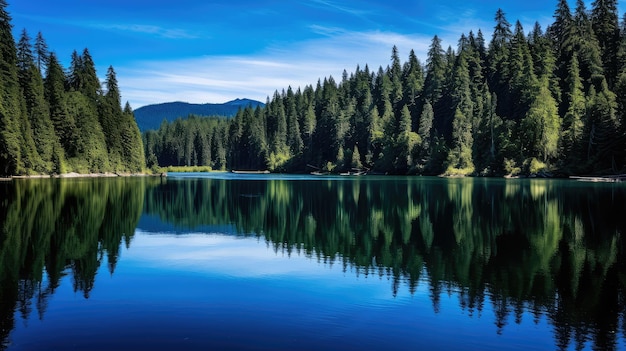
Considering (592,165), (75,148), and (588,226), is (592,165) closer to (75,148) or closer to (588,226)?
(588,226)

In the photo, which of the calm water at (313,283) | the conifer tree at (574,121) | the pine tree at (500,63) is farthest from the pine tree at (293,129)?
the calm water at (313,283)

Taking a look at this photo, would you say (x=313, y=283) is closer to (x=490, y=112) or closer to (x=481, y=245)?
(x=481, y=245)

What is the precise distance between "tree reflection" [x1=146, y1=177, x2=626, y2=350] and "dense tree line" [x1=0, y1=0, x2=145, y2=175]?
4379 cm

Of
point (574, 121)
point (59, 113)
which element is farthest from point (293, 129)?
point (574, 121)

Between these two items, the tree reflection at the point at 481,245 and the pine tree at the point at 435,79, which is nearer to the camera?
the tree reflection at the point at 481,245

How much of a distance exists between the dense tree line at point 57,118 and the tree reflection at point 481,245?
43.8 metres

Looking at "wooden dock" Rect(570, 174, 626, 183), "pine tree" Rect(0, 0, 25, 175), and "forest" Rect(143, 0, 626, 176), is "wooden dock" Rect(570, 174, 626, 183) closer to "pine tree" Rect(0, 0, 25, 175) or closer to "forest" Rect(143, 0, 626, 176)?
"forest" Rect(143, 0, 626, 176)

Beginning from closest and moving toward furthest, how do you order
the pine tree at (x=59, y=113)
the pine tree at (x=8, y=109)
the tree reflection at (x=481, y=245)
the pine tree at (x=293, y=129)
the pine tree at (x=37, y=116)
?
the tree reflection at (x=481, y=245)
the pine tree at (x=8, y=109)
the pine tree at (x=37, y=116)
the pine tree at (x=59, y=113)
the pine tree at (x=293, y=129)

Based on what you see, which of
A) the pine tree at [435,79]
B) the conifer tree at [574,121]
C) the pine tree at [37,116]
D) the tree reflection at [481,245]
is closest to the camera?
the tree reflection at [481,245]

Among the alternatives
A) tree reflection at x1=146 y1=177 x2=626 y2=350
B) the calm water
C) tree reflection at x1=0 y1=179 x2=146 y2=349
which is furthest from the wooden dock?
tree reflection at x1=0 y1=179 x2=146 y2=349

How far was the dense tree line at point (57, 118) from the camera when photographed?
7581cm

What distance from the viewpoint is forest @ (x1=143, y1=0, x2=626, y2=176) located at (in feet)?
303

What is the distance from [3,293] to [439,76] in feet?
424

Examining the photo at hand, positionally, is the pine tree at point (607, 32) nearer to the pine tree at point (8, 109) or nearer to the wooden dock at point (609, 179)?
the wooden dock at point (609, 179)
